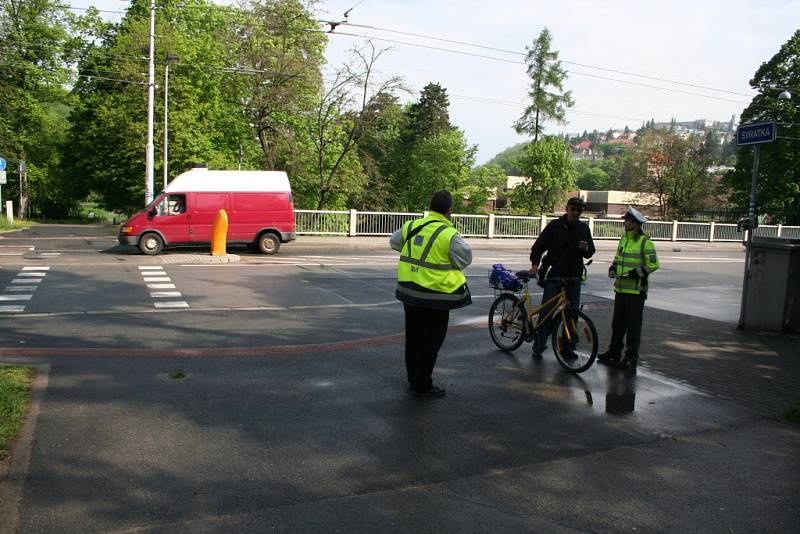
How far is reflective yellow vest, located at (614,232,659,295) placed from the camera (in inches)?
300

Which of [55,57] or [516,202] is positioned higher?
[55,57]

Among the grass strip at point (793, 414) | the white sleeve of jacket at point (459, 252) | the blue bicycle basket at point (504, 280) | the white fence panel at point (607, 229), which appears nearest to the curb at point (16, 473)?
the white sleeve of jacket at point (459, 252)

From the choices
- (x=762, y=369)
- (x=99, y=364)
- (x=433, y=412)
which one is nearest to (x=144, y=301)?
(x=99, y=364)

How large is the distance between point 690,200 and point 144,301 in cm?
4963

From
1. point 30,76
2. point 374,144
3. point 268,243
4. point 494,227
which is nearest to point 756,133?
point 268,243

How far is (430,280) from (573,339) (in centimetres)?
221

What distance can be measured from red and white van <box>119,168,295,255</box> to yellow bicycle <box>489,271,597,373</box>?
1372 cm

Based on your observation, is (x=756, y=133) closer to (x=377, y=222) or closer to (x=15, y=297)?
(x=15, y=297)

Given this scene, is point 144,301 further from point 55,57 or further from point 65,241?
point 55,57

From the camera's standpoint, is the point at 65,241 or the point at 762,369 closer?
the point at 762,369

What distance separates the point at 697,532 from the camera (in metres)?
3.90

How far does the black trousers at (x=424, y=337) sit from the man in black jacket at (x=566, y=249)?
5.95 ft

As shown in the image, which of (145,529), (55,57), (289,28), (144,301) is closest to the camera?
(145,529)

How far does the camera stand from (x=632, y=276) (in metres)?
7.63
